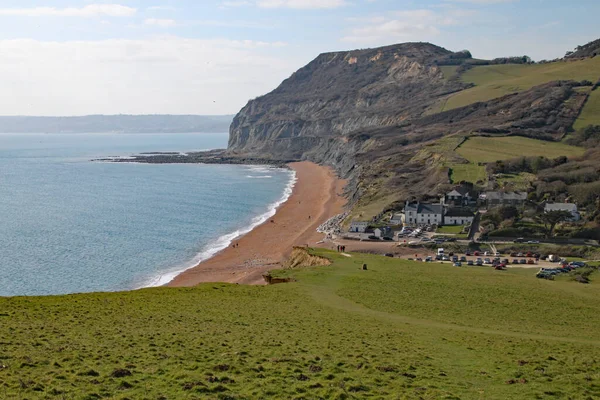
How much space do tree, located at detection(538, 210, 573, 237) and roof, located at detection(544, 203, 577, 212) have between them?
1.83 m

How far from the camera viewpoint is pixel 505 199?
3002 inches

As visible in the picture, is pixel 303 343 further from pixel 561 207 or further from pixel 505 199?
pixel 505 199

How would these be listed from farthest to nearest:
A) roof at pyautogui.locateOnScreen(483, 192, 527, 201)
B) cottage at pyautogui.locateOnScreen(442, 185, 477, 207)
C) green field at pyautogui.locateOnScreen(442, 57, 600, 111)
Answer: green field at pyautogui.locateOnScreen(442, 57, 600, 111) < cottage at pyautogui.locateOnScreen(442, 185, 477, 207) < roof at pyautogui.locateOnScreen(483, 192, 527, 201)

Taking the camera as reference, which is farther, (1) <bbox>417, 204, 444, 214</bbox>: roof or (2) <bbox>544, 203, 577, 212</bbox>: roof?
(1) <bbox>417, 204, 444, 214</bbox>: roof

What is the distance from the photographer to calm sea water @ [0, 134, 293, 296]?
58.4 meters

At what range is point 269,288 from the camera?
3550 centimetres

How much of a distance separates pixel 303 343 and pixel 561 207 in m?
58.5

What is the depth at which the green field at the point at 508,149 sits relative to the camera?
338ft

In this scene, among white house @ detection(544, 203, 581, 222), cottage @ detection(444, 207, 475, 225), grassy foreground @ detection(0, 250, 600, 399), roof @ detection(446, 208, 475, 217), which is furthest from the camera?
roof @ detection(446, 208, 475, 217)

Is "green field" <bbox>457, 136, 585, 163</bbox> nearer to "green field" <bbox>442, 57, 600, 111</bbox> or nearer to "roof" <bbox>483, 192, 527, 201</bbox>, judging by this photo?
"roof" <bbox>483, 192, 527, 201</bbox>

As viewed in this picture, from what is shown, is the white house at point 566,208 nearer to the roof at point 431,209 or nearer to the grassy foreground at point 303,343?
the roof at point 431,209

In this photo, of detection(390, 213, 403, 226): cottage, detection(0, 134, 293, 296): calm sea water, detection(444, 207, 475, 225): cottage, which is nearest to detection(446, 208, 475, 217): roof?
detection(444, 207, 475, 225): cottage

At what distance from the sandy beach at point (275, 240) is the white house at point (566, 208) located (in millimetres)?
27299

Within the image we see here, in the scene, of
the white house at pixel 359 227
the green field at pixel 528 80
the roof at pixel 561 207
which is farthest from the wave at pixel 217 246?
the green field at pixel 528 80
